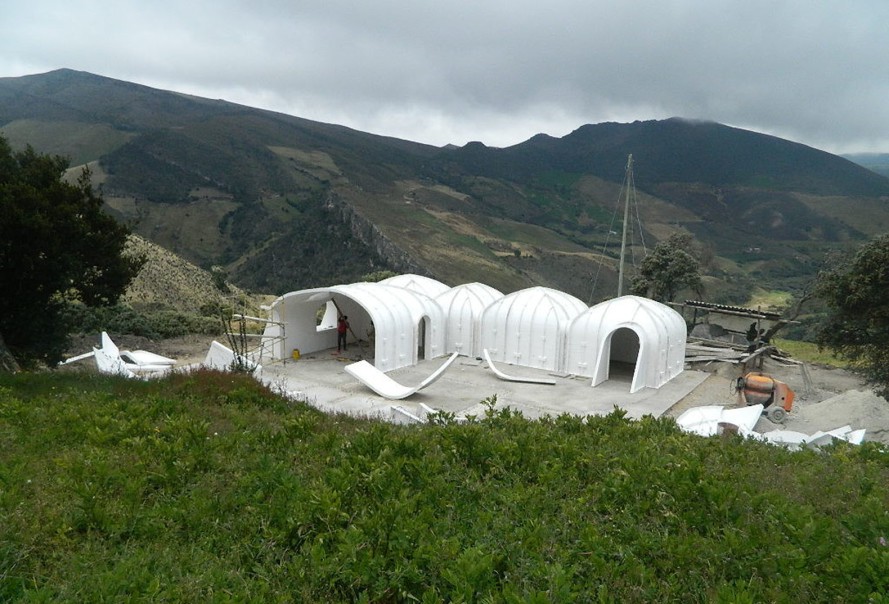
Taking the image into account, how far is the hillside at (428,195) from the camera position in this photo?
6475 centimetres

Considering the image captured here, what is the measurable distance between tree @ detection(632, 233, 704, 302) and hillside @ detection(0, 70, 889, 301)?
7967mm

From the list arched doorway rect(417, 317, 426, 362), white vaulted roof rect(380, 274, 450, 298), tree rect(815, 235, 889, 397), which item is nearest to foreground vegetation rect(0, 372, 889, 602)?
tree rect(815, 235, 889, 397)

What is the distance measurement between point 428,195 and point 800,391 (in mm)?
90754

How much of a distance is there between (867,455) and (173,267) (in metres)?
44.5

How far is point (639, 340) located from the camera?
2008 centimetres

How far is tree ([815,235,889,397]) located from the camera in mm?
18062

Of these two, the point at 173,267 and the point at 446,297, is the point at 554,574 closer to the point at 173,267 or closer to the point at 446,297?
the point at 446,297

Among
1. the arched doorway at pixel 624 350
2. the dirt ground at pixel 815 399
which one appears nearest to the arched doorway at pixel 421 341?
the arched doorway at pixel 624 350

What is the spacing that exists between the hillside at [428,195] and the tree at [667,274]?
7.97 m

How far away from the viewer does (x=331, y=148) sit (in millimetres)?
136500

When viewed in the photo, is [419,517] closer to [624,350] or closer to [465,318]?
[465,318]

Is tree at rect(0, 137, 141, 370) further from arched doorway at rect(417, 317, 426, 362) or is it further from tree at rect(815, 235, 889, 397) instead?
tree at rect(815, 235, 889, 397)

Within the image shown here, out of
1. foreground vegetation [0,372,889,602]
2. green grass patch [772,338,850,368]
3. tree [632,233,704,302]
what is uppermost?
tree [632,233,704,302]

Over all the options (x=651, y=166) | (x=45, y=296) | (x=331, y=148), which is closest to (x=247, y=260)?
(x=45, y=296)
